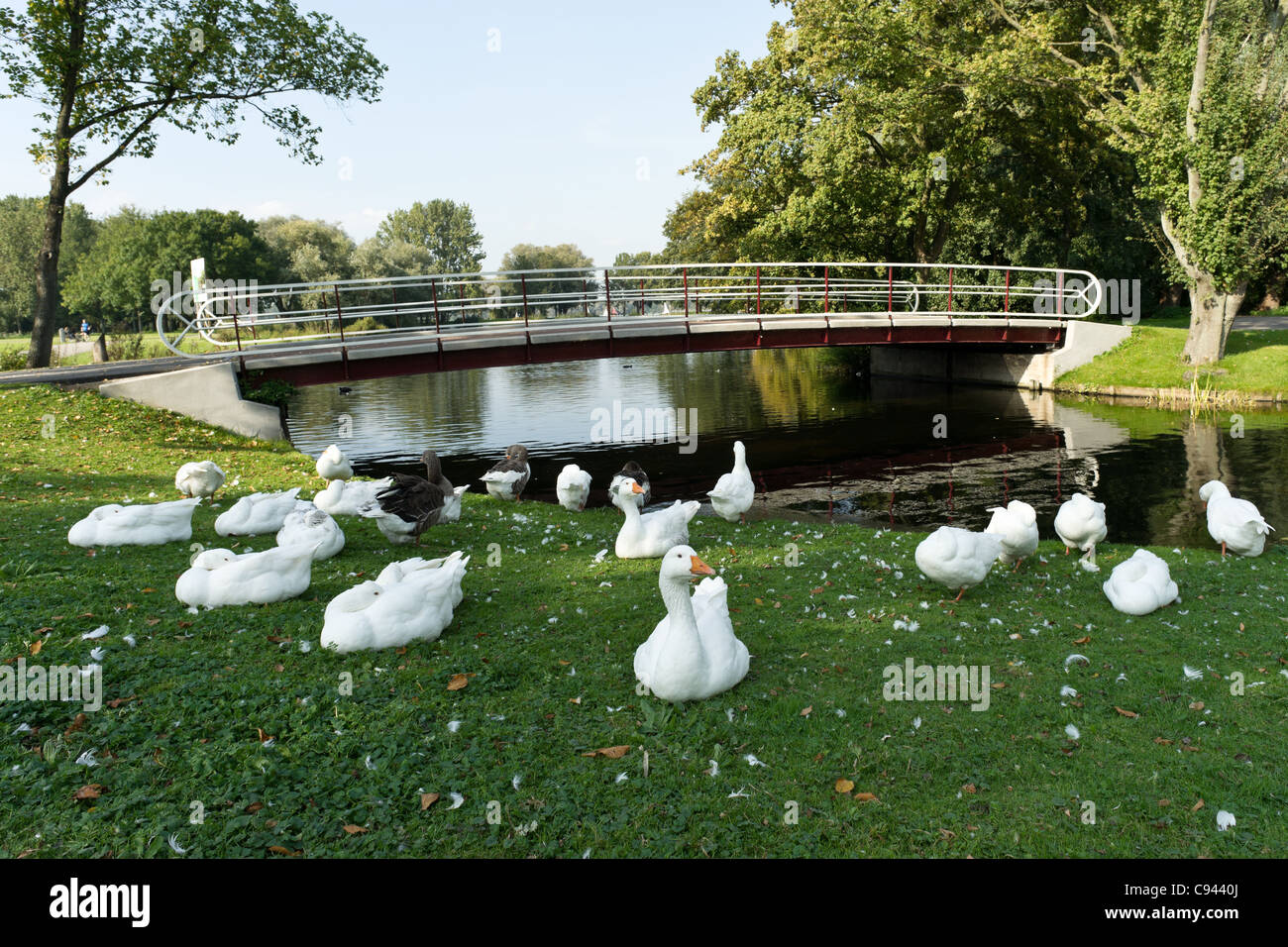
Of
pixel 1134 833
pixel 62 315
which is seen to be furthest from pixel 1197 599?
pixel 62 315

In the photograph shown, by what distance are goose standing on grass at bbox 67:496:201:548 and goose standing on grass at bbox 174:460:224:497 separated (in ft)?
8.10

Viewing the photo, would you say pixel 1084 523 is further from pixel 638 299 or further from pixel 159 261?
pixel 159 261

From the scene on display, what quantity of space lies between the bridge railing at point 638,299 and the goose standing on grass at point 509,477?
5492 millimetres

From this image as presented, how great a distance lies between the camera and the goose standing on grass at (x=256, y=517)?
10.6 meters

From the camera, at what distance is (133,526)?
999 cm

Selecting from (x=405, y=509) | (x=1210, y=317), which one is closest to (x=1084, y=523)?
(x=405, y=509)

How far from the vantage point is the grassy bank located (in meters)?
28.1

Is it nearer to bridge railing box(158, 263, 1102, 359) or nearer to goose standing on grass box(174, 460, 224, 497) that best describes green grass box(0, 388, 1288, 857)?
goose standing on grass box(174, 460, 224, 497)

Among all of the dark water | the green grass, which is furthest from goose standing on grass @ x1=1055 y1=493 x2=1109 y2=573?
the dark water

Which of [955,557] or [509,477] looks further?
[509,477]

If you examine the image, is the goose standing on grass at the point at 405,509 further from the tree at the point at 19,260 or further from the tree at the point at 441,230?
the tree at the point at 441,230

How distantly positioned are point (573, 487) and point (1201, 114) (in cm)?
2695

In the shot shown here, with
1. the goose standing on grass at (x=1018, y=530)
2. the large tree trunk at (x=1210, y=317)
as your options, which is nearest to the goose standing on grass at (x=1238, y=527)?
the goose standing on grass at (x=1018, y=530)
